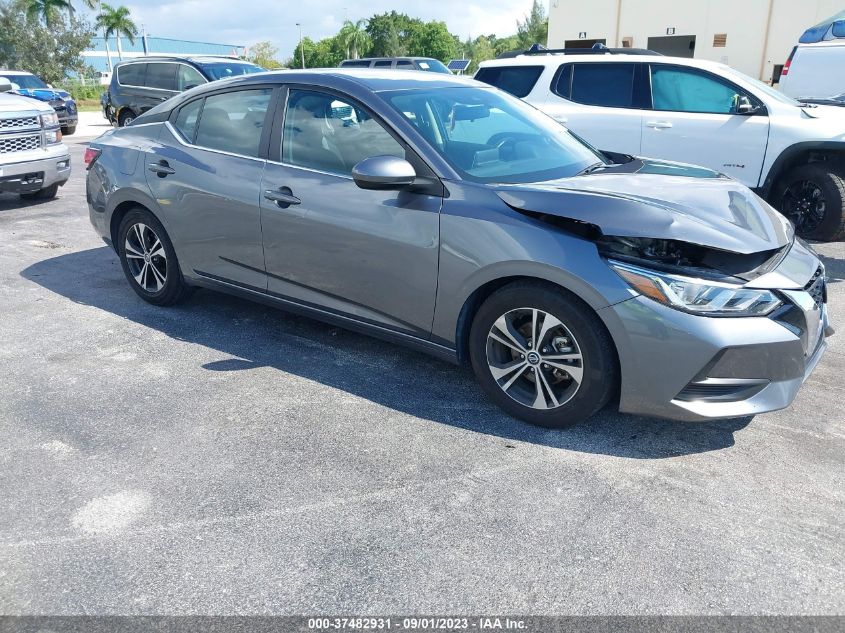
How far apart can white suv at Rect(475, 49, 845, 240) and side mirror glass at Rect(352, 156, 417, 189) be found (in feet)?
13.2

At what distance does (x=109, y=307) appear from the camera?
17.9ft

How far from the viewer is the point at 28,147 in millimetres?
8711

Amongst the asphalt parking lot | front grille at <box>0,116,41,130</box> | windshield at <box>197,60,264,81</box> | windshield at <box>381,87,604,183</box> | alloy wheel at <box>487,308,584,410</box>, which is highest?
windshield at <box>197,60,264,81</box>

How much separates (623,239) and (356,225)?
56.2 inches

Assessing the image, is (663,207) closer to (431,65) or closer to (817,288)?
(817,288)

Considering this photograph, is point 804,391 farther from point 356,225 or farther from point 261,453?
point 261,453

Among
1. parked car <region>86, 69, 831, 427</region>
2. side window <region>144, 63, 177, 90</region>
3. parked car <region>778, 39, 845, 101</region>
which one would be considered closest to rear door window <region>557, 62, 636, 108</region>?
parked car <region>86, 69, 831, 427</region>

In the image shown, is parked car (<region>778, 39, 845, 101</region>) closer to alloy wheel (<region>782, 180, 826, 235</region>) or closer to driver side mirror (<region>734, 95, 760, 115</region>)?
driver side mirror (<region>734, 95, 760, 115</region>)

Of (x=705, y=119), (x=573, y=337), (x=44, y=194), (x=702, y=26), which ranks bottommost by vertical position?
(x=44, y=194)

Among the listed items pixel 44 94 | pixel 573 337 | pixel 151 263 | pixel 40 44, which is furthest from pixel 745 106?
pixel 40 44

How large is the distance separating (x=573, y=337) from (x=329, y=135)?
186cm

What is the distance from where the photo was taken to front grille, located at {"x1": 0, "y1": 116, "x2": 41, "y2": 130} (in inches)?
329

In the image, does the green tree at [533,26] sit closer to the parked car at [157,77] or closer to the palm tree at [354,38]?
the palm tree at [354,38]

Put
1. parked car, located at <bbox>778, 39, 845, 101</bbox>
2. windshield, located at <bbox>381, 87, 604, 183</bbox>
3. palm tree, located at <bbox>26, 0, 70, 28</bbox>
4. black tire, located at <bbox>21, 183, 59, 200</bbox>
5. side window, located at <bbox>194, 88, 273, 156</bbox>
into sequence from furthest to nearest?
palm tree, located at <bbox>26, 0, 70, 28</bbox>, parked car, located at <bbox>778, 39, 845, 101</bbox>, black tire, located at <bbox>21, 183, 59, 200</bbox>, side window, located at <bbox>194, 88, 273, 156</bbox>, windshield, located at <bbox>381, 87, 604, 183</bbox>
